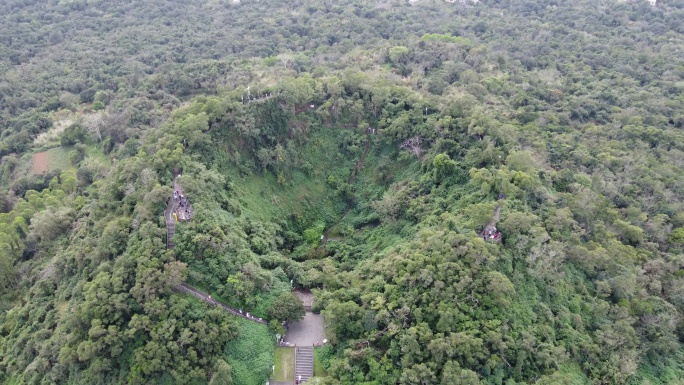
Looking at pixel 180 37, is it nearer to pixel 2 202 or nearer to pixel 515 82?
pixel 2 202

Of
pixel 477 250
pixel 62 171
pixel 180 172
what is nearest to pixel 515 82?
pixel 477 250

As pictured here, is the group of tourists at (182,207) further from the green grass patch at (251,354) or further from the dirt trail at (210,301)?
the green grass patch at (251,354)

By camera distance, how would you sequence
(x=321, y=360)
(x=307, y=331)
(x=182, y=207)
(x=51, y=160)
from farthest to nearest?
(x=51, y=160) → (x=182, y=207) → (x=307, y=331) → (x=321, y=360)

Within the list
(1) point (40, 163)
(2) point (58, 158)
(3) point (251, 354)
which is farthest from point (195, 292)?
(1) point (40, 163)

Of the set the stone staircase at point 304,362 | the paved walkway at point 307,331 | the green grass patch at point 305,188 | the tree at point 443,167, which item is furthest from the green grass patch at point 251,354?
the tree at point 443,167

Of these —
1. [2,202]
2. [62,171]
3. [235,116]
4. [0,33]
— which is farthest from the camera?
[0,33]

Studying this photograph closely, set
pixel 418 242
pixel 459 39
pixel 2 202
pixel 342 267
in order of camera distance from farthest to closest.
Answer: pixel 459 39 → pixel 2 202 → pixel 342 267 → pixel 418 242

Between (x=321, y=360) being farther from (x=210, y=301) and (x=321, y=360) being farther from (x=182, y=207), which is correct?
(x=182, y=207)
